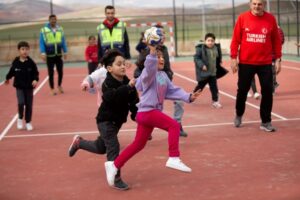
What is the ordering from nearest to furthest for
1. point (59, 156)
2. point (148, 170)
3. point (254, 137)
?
point (148, 170) < point (59, 156) < point (254, 137)

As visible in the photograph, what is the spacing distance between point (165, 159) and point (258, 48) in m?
2.76

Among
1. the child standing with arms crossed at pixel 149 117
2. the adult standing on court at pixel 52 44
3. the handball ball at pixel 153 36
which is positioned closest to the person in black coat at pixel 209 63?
the adult standing on court at pixel 52 44

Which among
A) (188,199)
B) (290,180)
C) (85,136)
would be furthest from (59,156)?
(290,180)

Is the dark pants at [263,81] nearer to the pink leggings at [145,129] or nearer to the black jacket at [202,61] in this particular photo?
the black jacket at [202,61]

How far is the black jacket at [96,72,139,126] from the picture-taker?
5965 millimetres

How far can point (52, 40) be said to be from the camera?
1557cm

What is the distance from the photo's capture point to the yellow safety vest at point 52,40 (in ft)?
50.9

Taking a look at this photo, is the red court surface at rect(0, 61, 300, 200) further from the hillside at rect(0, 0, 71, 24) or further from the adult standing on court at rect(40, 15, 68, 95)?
the hillside at rect(0, 0, 71, 24)

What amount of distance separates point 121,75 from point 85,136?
131 inches

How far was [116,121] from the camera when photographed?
6227 mm

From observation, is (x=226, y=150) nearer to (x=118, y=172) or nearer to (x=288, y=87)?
(x=118, y=172)

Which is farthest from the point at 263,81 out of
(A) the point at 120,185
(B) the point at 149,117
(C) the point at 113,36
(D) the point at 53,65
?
(D) the point at 53,65

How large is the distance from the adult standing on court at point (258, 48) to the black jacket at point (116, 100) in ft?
11.1

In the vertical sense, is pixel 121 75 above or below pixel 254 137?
above
